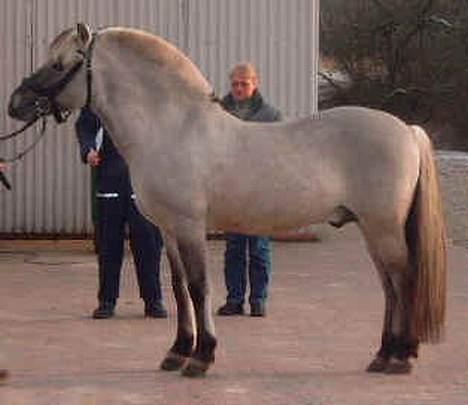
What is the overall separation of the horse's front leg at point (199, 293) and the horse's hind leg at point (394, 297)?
3.16 feet

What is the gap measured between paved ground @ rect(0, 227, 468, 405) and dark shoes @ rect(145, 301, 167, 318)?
0.30ft

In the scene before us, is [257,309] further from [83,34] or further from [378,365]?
[83,34]

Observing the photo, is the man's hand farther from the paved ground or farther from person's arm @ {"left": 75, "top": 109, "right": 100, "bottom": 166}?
the paved ground

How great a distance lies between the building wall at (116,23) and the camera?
13656 millimetres

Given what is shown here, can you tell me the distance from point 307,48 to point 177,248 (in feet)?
24.0

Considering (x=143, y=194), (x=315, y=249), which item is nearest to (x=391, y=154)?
(x=143, y=194)

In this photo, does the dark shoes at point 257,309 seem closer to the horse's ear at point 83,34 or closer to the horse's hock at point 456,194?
the horse's ear at point 83,34

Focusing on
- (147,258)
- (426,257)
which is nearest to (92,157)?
(147,258)

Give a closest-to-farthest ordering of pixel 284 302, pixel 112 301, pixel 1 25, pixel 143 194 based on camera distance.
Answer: pixel 143 194 → pixel 112 301 → pixel 284 302 → pixel 1 25

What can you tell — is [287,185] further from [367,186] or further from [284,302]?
[284,302]

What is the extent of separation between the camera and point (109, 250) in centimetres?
922

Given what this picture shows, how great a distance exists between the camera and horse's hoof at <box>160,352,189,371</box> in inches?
285

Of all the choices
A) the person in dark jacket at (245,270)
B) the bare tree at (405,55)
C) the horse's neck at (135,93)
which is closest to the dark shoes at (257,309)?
the person in dark jacket at (245,270)

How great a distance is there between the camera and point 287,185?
7008mm
